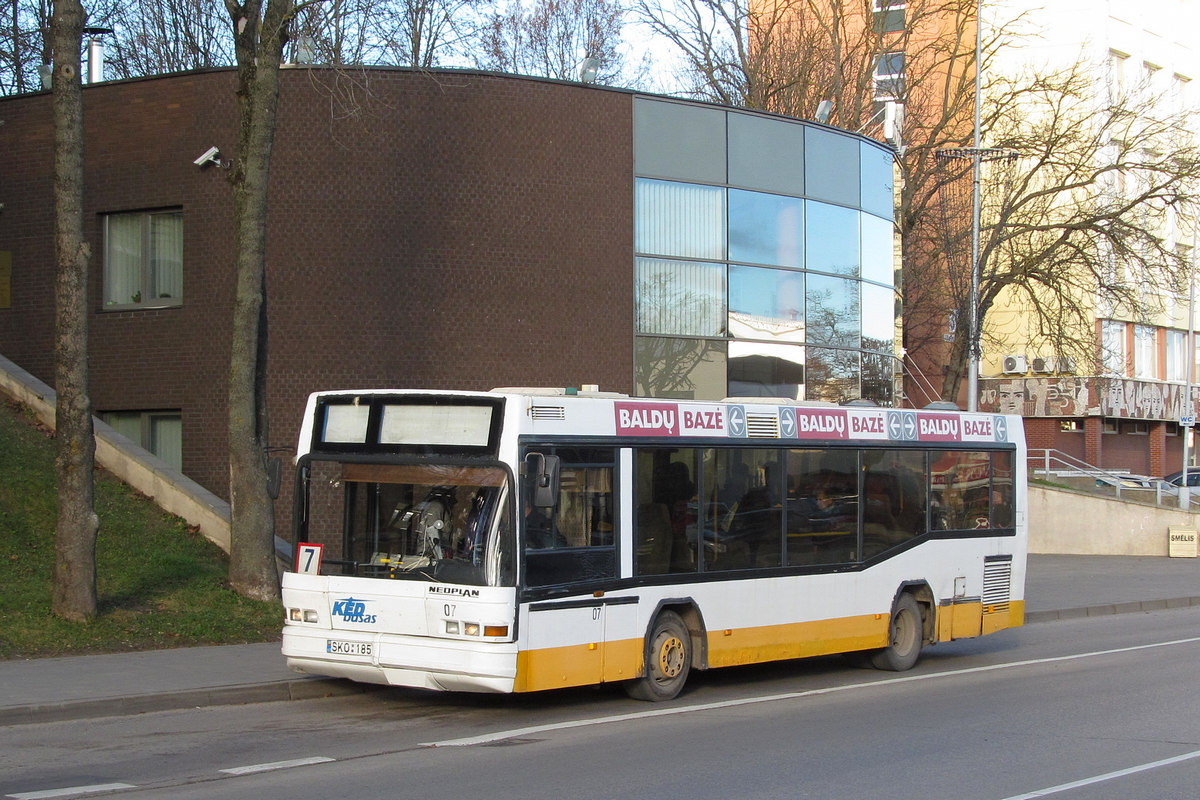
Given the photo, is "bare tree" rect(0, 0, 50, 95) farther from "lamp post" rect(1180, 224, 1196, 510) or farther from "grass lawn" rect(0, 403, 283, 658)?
"lamp post" rect(1180, 224, 1196, 510)

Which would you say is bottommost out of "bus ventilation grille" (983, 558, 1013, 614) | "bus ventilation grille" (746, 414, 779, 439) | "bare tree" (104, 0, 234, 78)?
"bus ventilation grille" (983, 558, 1013, 614)

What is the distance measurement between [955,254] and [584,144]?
1786 centimetres

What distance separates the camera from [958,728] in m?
10.3

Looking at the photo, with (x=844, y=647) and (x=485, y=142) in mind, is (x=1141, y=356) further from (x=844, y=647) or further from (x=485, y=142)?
(x=844, y=647)

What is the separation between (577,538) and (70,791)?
438 centimetres

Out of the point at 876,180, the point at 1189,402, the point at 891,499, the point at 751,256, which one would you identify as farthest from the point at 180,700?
the point at 1189,402

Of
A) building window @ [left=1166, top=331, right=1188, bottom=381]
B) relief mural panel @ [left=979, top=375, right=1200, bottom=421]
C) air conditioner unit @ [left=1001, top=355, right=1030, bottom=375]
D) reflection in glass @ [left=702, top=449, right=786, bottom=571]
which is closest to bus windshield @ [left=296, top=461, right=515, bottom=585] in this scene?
reflection in glass @ [left=702, top=449, right=786, bottom=571]

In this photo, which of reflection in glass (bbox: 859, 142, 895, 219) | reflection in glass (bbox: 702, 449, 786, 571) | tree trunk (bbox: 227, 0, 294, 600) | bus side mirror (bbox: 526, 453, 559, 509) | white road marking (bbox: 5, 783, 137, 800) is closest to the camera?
white road marking (bbox: 5, 783, 137, 800)

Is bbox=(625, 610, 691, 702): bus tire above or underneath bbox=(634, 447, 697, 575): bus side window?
underneath

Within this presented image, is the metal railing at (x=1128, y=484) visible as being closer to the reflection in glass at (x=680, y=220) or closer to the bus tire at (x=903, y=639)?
the reflection in glass at (x=680, y=220)

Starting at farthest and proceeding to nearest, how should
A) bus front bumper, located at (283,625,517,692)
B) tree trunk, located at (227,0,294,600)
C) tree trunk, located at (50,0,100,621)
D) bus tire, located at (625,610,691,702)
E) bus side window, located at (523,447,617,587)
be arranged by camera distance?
tree trunk, located at (227,0,294,600)
tree trunk, located at (50,0,100,621)
bus tire, located at (625,610,691,702)
bus side window, located at (523,447,617,587)
bus front bumper, located at (283,625,517,692)

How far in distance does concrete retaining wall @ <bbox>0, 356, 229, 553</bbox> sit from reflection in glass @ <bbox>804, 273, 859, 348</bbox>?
1177cm

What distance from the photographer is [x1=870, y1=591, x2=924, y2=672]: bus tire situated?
45.9 ft

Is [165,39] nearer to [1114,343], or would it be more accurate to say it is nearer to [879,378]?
[879,378]
